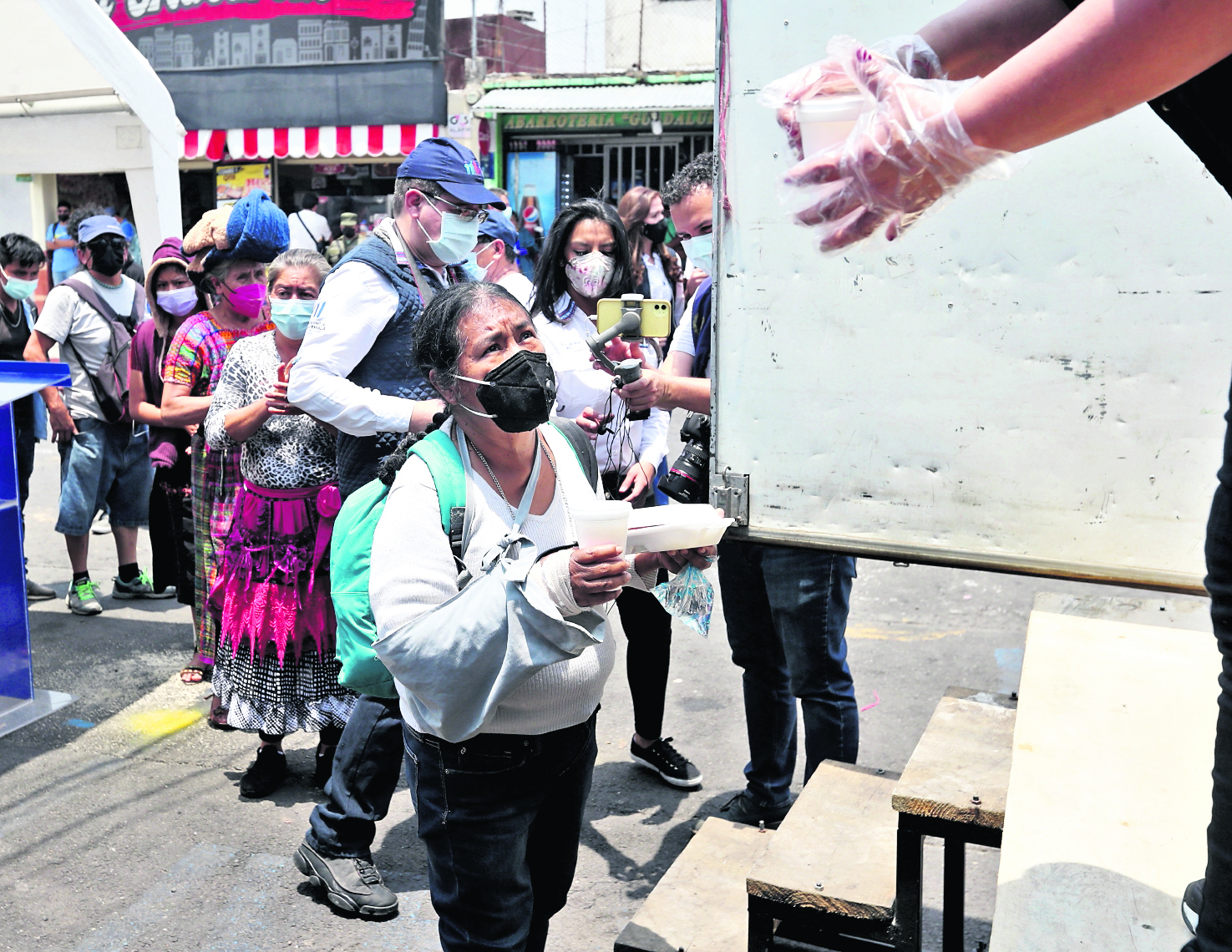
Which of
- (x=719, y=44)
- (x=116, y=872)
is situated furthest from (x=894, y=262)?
(x=116, y=872)

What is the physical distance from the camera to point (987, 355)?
226 cm

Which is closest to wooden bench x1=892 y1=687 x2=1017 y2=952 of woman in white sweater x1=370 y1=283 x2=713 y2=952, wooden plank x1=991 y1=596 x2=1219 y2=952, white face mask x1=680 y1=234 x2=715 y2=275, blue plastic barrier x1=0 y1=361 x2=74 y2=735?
wooden plank x1=991 y1=596 x2=1219 y2=952

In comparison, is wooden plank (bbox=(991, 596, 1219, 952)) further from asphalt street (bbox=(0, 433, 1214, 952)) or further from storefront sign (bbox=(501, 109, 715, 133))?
storefront sign (bbox=(501, 109, 715, 133))

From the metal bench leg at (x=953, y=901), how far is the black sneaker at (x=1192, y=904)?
0.99 meters

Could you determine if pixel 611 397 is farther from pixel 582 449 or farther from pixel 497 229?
pixel 497 229

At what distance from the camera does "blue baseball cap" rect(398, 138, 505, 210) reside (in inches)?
138

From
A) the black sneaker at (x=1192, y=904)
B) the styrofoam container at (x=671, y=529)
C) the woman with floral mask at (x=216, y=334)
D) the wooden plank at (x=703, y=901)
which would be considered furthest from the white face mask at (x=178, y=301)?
the black sneaker at (x=1192, y=904)

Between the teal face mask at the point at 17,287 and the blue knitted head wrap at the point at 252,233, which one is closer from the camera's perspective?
the blue knitted head wrap at the point at 252,233

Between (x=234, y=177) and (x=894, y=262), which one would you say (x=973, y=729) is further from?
(x=234, y=177)

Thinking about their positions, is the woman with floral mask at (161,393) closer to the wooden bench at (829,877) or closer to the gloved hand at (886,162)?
the wooden bench at (829,877)

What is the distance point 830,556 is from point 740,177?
3.89 ft

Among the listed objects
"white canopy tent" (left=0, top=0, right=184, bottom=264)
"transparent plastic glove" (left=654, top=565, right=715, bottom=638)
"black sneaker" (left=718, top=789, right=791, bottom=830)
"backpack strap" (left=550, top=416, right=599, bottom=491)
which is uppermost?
"white canopy tent" (left=0, top=0, right=184, bottom=264)

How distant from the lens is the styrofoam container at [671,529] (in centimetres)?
198

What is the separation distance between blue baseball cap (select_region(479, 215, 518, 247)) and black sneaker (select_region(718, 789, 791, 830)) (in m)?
3.13
